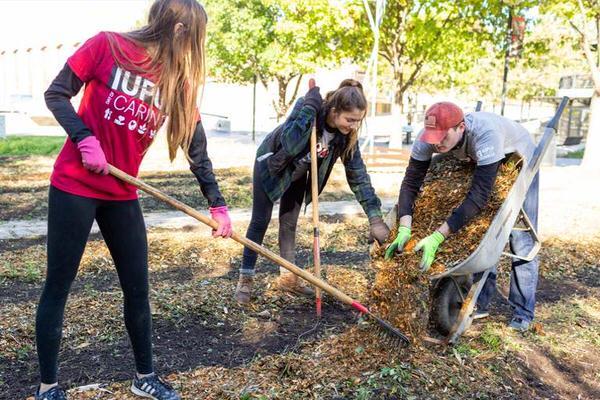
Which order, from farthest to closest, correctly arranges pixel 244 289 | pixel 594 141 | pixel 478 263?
pixel 594 141 < pixel 244 289 < pixel 478 263

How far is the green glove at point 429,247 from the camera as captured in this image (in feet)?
10.3

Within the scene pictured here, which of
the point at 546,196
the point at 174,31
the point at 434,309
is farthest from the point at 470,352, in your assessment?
the point at 546,196

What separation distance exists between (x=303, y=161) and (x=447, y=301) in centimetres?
126

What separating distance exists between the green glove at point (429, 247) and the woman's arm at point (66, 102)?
5.83 ft

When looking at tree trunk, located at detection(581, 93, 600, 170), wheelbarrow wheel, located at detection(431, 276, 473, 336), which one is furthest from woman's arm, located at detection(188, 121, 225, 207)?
tree trunk, located at detection(581, 93, 600, 170)

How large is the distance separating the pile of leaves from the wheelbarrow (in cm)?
11

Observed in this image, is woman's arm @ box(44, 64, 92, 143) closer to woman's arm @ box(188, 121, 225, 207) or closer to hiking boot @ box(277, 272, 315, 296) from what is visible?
woman's arm @ box(188, 121, 225, 207)

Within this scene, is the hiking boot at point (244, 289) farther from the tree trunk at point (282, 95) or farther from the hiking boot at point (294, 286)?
the tree trunk at point (282, 95)

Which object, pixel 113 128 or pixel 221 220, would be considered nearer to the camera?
pixel 113 128

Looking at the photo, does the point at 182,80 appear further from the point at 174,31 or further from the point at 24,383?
the point at 24,383

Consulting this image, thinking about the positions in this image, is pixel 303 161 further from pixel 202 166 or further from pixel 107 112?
pixel 107 112

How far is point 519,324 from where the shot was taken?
392 centimetres

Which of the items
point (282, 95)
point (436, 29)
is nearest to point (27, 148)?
point (282, 95)

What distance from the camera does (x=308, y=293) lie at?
14.4ft
